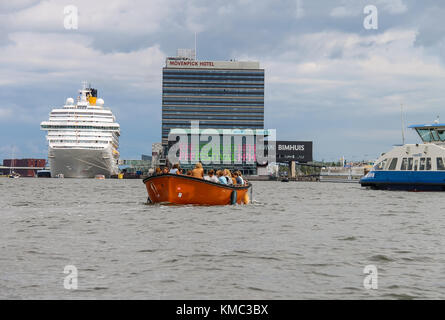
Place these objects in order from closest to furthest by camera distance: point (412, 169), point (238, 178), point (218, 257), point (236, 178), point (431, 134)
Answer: point (218, 257) → point (238, 178) → point (236, 178) → point (412, 169) → point (431, 134)

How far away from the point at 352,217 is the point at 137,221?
10.6 meters

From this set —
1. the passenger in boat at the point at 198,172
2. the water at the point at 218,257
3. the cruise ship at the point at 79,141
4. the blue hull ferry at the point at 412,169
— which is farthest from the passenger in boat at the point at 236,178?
the cruise ship at the point at 79,141

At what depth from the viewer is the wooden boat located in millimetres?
29266

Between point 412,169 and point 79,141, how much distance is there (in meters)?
88.3

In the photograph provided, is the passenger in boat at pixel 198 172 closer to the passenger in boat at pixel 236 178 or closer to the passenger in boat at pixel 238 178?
the passenger in boat at pixel 236 178

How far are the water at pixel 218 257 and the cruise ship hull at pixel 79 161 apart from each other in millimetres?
107363

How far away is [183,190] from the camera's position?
96.7 feet

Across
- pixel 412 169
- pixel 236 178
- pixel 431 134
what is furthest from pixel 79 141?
pixel 236 178

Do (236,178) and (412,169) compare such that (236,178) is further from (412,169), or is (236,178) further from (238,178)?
(412,169)

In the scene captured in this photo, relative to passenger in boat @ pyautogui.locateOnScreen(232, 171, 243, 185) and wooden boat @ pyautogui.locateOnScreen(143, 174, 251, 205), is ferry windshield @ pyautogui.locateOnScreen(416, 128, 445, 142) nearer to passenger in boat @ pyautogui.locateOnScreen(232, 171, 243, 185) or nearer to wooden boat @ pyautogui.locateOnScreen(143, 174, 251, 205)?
passenger in boat @ pyautogui.locateOnScreen(232, 171, 243, 185)

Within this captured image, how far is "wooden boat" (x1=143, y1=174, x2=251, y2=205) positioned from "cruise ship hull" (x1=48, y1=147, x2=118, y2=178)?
102 m

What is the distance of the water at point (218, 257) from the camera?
423 inches

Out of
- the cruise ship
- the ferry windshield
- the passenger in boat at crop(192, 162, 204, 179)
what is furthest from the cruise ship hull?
the passenger in boat at crop(192, 162, 204, 179)

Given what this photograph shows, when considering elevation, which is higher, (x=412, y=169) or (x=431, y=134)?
(x=431, y=134)
